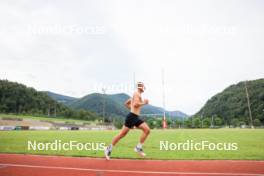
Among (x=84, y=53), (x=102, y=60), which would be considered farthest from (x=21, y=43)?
(x=102, y=60)

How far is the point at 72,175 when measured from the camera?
6266 millimetres

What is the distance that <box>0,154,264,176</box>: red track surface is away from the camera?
21.4 ft

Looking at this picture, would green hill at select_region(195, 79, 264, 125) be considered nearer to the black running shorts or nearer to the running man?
the running man

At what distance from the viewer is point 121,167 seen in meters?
7.19

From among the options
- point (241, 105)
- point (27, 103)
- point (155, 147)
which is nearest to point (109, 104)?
point (27, 103)

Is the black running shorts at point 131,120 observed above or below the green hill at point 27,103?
below

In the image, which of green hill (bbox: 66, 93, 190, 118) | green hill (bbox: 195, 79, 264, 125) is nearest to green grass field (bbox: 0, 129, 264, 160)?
green hill (bbox: 66, 93, 190, 118)

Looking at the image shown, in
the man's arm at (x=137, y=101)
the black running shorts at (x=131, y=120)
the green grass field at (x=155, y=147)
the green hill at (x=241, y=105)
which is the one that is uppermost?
the green hill at (x=241, y=105)

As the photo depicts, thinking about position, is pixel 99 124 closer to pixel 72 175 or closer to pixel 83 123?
pixel 83 123

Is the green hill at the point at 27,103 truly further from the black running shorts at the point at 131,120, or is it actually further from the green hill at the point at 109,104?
the black running shorts at the point at 131,120

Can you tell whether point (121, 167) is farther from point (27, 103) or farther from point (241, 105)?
point (241, 105)

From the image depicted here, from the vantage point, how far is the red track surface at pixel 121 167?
6508mm

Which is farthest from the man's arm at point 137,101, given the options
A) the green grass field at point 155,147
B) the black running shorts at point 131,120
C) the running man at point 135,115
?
the green grass field at point 155,147

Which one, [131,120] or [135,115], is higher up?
[135,115]
